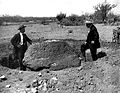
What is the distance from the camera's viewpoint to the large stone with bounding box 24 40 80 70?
5945 mm

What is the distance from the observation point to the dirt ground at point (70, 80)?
15.2 ft

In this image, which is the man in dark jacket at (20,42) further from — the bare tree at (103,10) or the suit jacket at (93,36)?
the bare tree at (103,10)

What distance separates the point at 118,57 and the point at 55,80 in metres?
2.17

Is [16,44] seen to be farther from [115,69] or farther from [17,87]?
[115,69]

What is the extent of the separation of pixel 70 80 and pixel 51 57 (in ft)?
4.58

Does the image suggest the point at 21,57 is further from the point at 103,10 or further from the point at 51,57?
the point at 103,10

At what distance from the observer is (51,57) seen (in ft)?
20.2

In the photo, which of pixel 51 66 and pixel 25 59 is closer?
pixel 51 66

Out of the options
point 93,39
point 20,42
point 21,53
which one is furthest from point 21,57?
point 93,39

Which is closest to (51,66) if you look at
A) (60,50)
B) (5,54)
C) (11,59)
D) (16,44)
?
(60,50)

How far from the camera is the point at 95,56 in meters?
6.71

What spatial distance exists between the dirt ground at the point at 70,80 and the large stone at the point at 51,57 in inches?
11.7

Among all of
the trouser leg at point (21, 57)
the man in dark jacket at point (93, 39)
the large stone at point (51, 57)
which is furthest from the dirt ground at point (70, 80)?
the trouser leg at point (21, 57)

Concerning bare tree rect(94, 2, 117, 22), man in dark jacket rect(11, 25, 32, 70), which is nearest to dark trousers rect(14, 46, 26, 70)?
man in dark jacket rect(11, 25, 32, 70)
